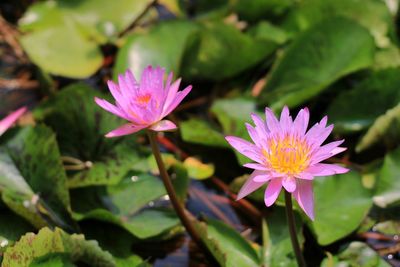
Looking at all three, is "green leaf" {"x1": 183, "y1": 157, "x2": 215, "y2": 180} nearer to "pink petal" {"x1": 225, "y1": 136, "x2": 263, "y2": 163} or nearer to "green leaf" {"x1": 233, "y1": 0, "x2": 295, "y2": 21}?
"pink petal" {"x1": 225, "y1": 136, "x2": 263, "y2": 163}

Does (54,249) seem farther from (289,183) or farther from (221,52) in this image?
(221,52)

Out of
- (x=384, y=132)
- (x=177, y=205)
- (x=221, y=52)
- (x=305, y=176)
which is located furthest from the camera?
(x=221, y=52)

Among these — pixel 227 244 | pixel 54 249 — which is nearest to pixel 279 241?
pixel 227 244

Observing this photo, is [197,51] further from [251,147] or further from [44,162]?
[251,147]

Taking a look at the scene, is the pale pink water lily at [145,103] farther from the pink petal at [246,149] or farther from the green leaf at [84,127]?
the green leaf at [84,127]

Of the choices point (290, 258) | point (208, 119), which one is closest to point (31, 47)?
point (208, 119)

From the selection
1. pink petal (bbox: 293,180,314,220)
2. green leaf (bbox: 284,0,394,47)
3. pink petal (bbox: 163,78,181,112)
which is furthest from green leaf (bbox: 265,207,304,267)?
green leaf (bbox: 284,0,394,47)
